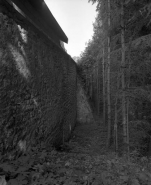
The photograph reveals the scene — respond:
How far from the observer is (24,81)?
10.3 feet

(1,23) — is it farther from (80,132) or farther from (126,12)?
(80,132)

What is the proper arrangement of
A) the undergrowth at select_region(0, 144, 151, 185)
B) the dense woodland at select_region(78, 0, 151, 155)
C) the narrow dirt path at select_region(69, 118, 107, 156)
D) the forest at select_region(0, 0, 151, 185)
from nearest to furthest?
the undergrowth at select_region(0, 144, 151, 185) < the forest at select_region(0, 0, 151, 185) < the dense woodland at select_region(78, 0, 151, 155) < the narrow dirt path at select_region(69, 118, 107, 156)

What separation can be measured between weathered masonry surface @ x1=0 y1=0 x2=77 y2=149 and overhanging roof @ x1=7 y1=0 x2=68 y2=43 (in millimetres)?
1088

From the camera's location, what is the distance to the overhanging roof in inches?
169

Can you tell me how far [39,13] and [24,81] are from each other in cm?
370

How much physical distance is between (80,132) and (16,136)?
6207 millimetres

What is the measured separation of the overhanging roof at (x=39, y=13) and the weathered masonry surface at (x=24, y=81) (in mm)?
1088

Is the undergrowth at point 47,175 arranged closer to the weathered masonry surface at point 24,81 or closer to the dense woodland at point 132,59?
the weathered masonry surface at point 24,81

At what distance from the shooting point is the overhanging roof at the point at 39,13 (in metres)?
4.29

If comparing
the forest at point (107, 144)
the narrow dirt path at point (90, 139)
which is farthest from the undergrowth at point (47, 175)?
the narrow dirt path at point (90, 139)

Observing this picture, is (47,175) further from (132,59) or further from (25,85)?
(132,59)

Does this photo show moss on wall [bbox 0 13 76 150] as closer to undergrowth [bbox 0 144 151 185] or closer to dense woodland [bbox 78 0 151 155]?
undergrowth [bbox 0 144 151 185]

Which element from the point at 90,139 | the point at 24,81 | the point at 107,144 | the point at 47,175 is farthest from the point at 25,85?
the point at 90,139

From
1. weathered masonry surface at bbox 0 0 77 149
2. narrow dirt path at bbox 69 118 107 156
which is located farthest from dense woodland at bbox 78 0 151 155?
weathered masonry surface at bbox 0 0 77 149
